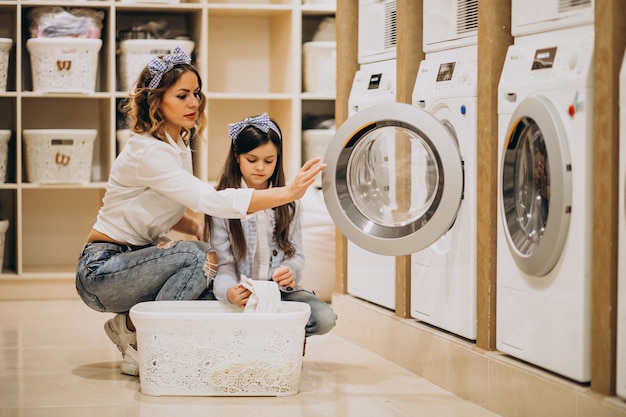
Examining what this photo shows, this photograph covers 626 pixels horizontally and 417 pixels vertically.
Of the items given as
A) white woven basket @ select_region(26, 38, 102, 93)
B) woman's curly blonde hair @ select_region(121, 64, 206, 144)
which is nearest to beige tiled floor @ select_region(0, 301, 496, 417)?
woman's curly blonde hair @ select_region(121, 64, 206, 144)

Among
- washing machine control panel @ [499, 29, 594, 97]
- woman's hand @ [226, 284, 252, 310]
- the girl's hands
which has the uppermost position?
washing machine control panel @ [499, 29, 594, 97]

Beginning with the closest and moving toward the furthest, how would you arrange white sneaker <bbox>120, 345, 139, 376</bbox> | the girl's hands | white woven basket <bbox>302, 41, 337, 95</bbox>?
the girl's hands
white sneaker <bbox>120, 345, 139, 376</bbox>
white woven basket <bbox>302, 41, 337, 95</bbox>

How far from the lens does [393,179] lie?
304 cm

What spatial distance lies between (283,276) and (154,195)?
1.59ft

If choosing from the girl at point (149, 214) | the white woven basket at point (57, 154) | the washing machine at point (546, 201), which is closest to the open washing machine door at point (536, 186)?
the washing machine at point (546, 201)

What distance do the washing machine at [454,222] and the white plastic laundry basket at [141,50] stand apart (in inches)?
72.6

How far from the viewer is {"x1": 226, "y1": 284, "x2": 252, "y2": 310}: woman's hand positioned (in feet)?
8.93

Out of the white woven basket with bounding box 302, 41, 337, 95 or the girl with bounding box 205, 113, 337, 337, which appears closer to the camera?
the girl with bounding box 205, 113, 337, 337

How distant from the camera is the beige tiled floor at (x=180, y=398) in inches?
99.1

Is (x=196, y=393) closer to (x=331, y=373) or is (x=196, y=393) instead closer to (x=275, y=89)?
(x=331, y=373)

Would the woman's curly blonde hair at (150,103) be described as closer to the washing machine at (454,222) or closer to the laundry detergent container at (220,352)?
the laundry detergent container at (220,352)

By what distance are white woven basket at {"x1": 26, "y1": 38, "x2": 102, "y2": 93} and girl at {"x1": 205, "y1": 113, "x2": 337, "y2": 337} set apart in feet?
5.89

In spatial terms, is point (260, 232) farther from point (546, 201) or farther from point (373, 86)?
point (546, 201)

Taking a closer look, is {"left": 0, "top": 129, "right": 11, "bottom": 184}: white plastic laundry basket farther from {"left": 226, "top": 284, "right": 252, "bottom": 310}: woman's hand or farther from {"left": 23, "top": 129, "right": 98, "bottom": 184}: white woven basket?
{"left": 226, "top": 284, "right": 252, "bottom": 310}: woman's hand
